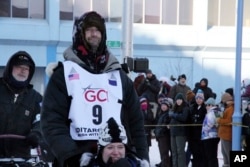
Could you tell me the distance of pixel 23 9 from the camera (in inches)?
1312

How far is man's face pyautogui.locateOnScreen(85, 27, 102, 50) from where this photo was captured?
4062mm

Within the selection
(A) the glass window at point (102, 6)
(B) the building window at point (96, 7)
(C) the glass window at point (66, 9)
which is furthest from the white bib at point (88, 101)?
(A) the glass window at point (102, 6)

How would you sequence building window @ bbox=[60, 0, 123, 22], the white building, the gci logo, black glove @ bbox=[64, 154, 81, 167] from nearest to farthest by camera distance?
1. black glove @ bbox=[64, 154, 81, 167]
2. the gci logo
3. the white building
4. building window @ bbox=[60, 0, 123, 22]

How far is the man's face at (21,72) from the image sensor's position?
19.9ft

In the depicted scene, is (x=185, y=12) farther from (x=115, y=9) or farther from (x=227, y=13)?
(x=115, y=9)

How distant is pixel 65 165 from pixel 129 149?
375mm

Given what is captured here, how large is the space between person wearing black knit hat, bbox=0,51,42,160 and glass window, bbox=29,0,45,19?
2762cm

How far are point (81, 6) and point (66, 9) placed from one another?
0.83 m

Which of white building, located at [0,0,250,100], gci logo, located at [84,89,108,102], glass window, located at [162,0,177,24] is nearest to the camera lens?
gci logo, located at [84,89,108,102]

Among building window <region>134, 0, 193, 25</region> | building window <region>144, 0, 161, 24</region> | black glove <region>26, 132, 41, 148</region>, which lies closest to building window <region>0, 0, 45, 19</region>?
building window <region>134, 0, 193, 25</region>

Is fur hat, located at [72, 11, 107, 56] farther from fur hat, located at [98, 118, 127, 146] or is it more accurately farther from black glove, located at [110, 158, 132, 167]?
black glove, located at [110, 158, 132, 167]

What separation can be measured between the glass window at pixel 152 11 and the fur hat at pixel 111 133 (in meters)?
30.8

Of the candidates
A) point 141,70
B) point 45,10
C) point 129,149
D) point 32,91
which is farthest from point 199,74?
point 129,149

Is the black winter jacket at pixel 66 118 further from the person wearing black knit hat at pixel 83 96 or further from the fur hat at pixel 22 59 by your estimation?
the fur hat at pixel 22 59
